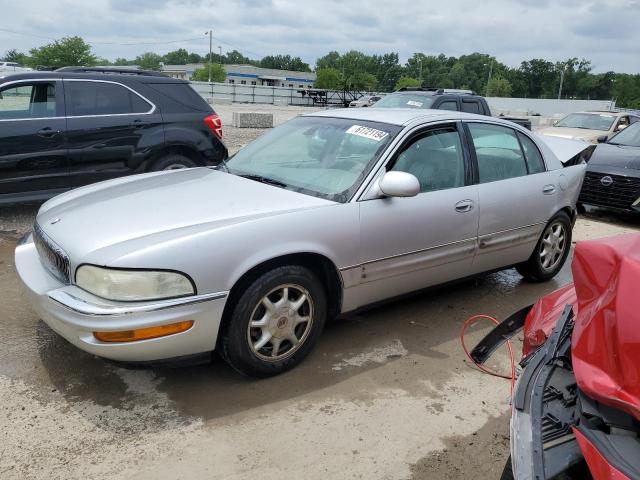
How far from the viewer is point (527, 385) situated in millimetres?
1949

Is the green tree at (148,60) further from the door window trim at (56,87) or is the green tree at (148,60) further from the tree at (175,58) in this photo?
the door window trim at (56,87)

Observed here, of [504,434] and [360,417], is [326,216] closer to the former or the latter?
[360,417]

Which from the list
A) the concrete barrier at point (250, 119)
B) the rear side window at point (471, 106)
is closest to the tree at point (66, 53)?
the concrete barrier at point (250, 119)

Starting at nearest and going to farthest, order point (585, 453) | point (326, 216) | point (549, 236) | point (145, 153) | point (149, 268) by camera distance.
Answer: point (585, 453)
point (149, 268)
point (326, 216)
point (549, 236)
point (145, 153)

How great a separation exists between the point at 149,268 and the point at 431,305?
8.60 ft

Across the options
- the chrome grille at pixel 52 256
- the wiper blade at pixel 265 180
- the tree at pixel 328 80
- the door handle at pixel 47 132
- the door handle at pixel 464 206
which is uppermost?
the tree at pixel 328 80

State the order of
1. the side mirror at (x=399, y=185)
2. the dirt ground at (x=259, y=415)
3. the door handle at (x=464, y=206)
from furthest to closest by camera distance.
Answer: the door handle at (x=464, y=206) < the side mirror at (x=399, y=185) < the dirt ground at (x=259, y=415)

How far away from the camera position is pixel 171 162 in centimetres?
668

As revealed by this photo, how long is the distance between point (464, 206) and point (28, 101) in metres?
4.91

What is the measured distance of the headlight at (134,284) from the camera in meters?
2.68

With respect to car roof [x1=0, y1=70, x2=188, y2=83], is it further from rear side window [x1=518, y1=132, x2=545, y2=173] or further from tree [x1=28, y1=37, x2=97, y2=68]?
tree [x1=28, y1=37, x2=97, y2=68]

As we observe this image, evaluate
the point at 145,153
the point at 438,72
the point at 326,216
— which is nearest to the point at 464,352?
the point at 326,216

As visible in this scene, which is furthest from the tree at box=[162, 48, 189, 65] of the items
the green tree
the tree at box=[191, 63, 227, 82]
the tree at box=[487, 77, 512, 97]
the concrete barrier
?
the concrete barrier

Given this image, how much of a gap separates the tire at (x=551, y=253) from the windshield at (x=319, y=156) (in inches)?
80.0
